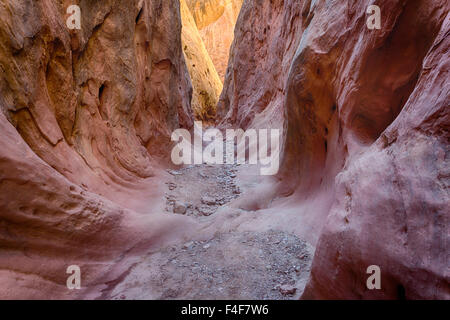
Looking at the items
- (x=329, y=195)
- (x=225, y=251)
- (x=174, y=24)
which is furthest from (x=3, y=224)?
(x=174, y=24)

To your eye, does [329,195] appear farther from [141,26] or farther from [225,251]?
[141,26]

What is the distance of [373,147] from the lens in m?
2.67

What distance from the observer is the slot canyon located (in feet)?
6.65

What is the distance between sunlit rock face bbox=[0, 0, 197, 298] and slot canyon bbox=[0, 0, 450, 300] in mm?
21

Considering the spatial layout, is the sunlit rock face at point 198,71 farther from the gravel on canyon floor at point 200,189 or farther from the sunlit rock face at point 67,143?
the sunlit rock face at point 67,143

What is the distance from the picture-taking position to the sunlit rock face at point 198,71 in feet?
72.1

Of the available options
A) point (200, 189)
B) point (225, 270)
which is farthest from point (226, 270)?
point (200, 189)

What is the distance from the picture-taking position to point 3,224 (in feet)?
8.49

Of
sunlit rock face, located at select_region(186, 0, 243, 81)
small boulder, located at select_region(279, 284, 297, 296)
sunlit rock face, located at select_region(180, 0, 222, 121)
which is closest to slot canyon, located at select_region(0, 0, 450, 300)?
small boulder, located at select_region(279, 284, 297, 296)

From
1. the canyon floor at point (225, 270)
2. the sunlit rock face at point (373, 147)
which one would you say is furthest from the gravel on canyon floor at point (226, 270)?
the sunlit rock face at point (373, 147)

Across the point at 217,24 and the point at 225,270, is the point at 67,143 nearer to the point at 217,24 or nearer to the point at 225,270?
the point at 225,270

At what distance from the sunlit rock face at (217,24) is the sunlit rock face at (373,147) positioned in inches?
1390

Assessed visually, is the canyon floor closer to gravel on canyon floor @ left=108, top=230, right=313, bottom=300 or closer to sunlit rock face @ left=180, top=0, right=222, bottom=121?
gravel on canyon floor @ left=108, top=230, right=313, bottom=300

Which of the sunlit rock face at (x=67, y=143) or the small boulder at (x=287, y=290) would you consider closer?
the sunlit rock face at (x=67, y=143)
